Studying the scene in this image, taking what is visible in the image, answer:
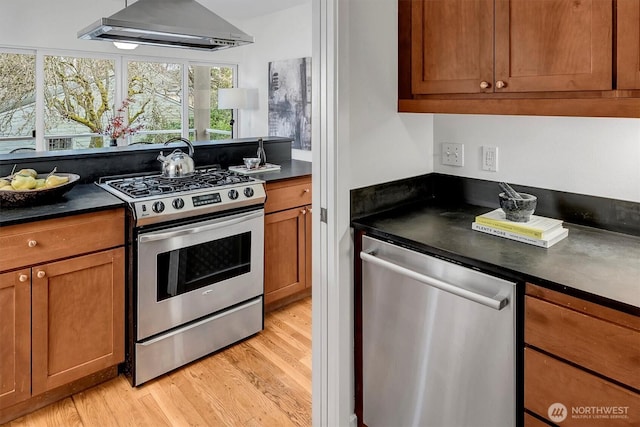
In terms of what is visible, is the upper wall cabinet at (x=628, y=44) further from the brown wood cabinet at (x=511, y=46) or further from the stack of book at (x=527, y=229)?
the stack of book at (x=527, y=229)

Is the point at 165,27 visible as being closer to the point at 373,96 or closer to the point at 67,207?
the point at 67,207

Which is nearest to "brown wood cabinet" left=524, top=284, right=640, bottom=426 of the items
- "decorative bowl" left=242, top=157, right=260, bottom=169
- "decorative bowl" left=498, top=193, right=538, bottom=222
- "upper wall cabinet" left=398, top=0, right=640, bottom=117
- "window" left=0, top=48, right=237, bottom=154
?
"decorative bowl" left=498, top=193, right=538, bottom=222

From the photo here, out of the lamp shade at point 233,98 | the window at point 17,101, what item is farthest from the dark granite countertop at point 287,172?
the window at point 17,101

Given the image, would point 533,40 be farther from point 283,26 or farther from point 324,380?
point 283,26

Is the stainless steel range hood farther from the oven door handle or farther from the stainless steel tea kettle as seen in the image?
the oven door handle

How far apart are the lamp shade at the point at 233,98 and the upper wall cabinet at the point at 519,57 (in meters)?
4.04

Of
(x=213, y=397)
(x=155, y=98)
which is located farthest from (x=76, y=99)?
(x=213, y=397)

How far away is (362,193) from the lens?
1.82m

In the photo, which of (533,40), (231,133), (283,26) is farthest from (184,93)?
(533,40)

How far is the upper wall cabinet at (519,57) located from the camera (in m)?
1.29

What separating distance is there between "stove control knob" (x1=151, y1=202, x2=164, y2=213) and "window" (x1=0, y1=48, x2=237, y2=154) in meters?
3.58

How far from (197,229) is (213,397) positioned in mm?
816

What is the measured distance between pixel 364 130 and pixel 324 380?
100 centimetres

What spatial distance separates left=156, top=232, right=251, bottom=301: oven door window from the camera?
2322 millimetres
